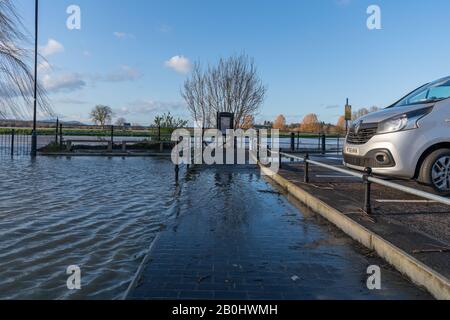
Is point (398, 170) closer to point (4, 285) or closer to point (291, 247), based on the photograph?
point (291, 247)

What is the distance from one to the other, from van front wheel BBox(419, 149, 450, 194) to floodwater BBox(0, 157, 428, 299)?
6.80ft

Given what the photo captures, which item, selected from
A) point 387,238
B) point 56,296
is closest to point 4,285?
point 56,296

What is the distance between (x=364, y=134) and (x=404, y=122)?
2.82ft

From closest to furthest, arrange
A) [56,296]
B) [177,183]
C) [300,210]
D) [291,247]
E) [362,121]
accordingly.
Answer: [56,296] < [291,247] < [300,210] < [362,121] < [177,183]

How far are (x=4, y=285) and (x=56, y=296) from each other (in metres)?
0.59

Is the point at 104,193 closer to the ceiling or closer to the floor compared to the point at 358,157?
closer to the floor

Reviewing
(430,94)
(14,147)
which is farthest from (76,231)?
(14,147)

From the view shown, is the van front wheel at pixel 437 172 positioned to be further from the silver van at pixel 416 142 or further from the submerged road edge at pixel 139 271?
the submerged road edge at pixel 139 271

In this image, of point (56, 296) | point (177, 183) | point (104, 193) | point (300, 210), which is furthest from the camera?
point (177, 183)

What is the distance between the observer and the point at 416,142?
703 centimetres

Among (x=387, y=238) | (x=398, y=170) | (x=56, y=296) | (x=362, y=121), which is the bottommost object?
(x=56, y=296)

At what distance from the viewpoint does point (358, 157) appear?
26.3ft

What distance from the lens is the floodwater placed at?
13.1 ft

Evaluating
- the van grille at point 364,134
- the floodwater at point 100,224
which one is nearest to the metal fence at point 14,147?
the floodwater at point 100,224
